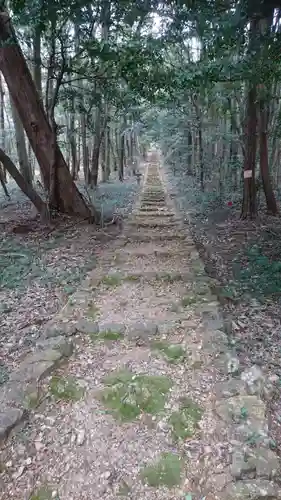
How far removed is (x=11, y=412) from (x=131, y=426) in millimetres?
886

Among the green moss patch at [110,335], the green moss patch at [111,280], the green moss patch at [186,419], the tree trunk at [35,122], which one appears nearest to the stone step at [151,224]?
the tree trunk at [35,122]

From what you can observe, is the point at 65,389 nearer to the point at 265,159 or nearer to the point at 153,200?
the point at 265,159

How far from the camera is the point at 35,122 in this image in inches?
305

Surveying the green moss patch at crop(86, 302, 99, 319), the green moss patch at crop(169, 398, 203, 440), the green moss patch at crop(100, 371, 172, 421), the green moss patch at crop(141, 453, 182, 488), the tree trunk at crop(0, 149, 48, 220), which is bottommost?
the green moss patch at crop(141, 453, 182, 488)

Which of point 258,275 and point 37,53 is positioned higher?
point 37,53

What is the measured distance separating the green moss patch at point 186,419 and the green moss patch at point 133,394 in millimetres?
149

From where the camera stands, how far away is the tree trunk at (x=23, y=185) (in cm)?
649

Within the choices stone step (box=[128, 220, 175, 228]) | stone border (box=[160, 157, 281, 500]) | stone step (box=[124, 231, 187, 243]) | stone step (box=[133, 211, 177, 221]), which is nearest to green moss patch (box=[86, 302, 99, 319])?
stone border (box=[160, 157, 281, 500])

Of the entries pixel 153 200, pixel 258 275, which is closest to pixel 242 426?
pixel 258 275

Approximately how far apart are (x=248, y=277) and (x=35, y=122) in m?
5.53

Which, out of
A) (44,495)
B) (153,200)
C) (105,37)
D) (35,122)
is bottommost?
(44,495)

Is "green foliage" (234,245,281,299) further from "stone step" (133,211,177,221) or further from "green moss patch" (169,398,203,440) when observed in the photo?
"stone step" (133,211,177,221)

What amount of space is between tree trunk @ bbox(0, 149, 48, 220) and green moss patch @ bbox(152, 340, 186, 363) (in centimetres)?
447

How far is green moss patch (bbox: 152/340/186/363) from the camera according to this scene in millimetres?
3378
